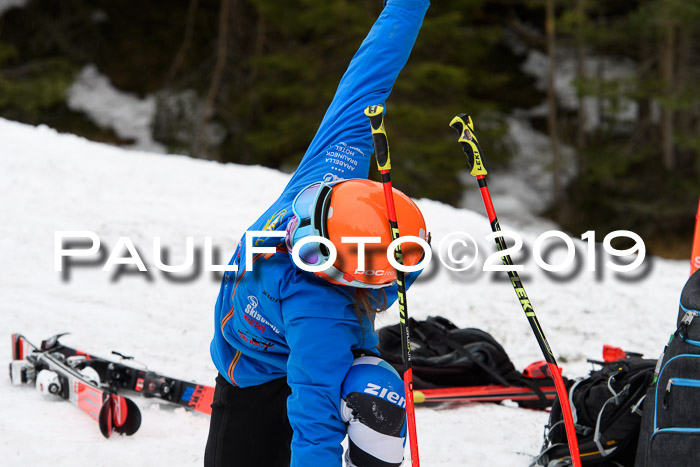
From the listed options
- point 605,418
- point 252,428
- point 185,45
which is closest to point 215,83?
point 185,45

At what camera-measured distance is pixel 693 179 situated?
17.3 meters

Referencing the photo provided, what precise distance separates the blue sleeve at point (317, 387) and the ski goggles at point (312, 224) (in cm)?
18

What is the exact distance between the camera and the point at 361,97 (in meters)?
2.83

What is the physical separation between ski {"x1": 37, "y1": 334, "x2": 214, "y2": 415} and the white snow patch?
15.7 meters

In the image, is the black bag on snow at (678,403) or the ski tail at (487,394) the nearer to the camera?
the black bag on snow at (678,403)

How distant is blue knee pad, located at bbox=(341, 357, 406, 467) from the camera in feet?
6.76

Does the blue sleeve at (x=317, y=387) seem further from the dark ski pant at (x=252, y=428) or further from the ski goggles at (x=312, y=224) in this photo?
the dark ski pant at (x=252, y=428)

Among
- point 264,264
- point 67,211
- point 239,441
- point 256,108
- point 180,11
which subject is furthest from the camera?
point 180,11

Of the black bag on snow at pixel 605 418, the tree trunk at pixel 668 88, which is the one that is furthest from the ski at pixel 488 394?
the tree trunk at pixel 668 88

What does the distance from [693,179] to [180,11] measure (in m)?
14.5

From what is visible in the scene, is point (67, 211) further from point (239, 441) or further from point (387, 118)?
point (387, 118)

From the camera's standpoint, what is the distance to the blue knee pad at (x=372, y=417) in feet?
6.76

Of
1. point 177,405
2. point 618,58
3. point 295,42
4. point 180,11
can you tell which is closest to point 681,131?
point 618,58

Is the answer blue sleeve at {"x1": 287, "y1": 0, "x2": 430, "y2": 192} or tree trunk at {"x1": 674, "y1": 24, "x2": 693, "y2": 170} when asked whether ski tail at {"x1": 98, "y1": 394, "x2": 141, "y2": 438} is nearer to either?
blue sleeve at {"x1": 287, "y1": 0, "x2": 430, "y2": 192}
